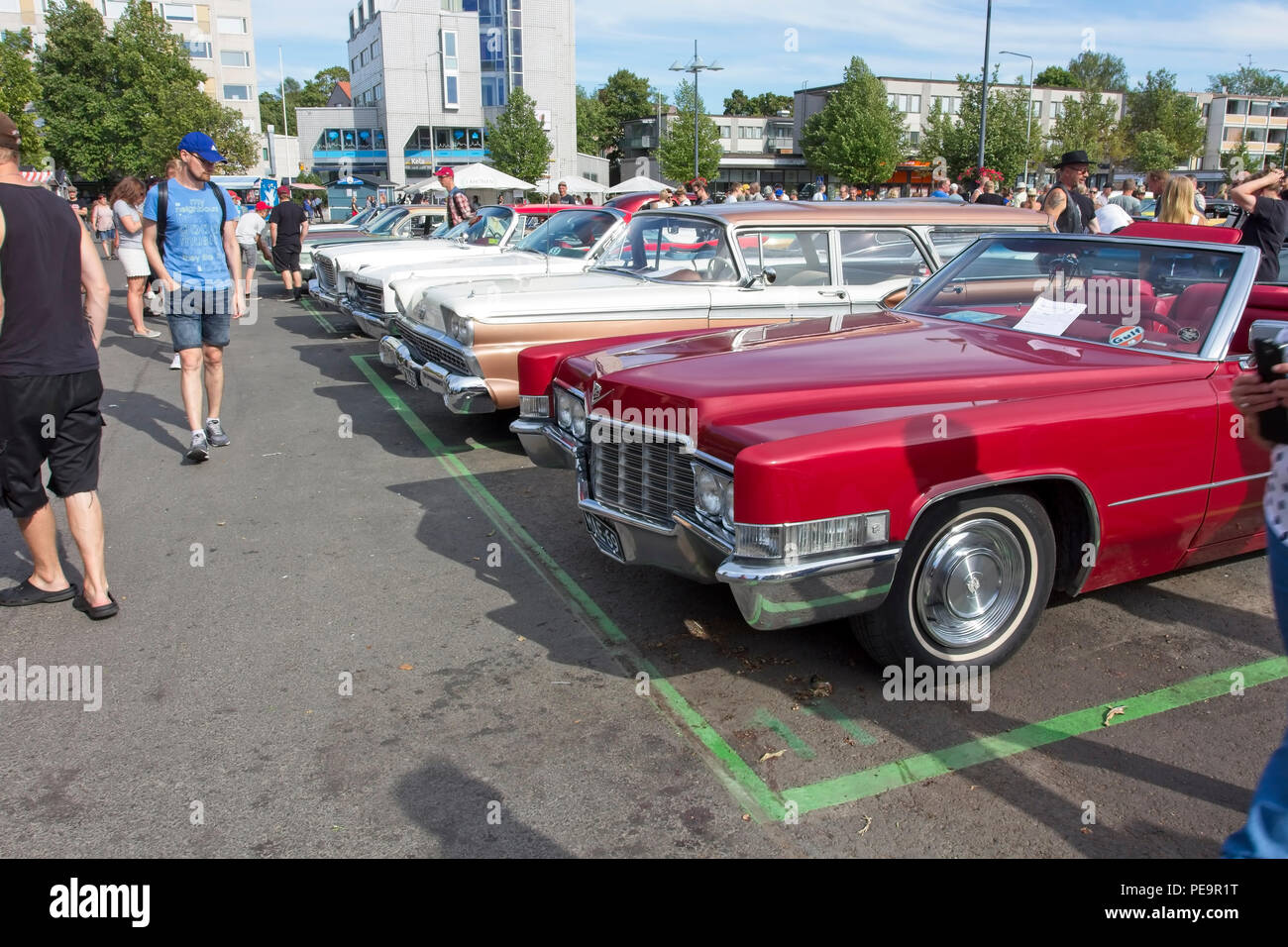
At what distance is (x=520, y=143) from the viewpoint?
5425 cm

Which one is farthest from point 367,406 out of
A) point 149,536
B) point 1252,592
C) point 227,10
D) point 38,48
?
point 227,10

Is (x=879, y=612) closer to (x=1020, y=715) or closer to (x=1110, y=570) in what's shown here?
(x=1020, y=715)

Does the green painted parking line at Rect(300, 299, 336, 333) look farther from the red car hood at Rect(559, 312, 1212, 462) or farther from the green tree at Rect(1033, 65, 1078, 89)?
the green tree at Rect(1033, 65, 1078, 89)

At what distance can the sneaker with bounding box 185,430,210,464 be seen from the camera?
6.61 metres

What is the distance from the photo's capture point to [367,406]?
27.7 feet

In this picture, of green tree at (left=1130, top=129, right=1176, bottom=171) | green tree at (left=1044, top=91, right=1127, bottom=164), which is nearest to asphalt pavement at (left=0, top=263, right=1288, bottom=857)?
green tree at (left=1044, top=91, right=1127, bottom=164)

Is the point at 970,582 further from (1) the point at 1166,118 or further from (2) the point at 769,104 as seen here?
(2) the point at 769,104

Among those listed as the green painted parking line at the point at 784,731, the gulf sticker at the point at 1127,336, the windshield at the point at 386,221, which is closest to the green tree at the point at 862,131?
the windshield at the point at 386,221

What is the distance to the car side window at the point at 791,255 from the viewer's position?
668 centimetres

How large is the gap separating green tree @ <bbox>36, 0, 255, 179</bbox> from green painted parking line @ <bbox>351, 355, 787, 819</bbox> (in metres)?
55.6

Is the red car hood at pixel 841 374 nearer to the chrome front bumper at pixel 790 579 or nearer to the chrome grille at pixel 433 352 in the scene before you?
the chrome front bumper at pixel 790 579

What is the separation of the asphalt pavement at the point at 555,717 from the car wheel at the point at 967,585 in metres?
0.20
